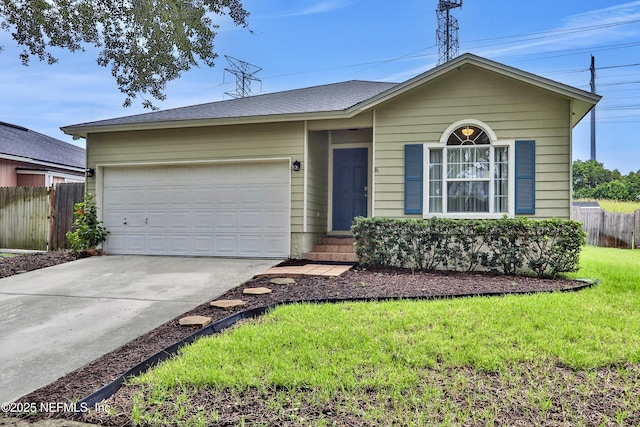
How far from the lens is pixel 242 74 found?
19.6 meters

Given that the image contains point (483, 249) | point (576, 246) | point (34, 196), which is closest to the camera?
point (576, 246)

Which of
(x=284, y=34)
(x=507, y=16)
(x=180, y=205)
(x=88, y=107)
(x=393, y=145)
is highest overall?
(x=507, y=16)

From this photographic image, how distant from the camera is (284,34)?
52.4 ft

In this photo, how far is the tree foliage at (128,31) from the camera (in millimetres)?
6555

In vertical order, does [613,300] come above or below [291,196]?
below

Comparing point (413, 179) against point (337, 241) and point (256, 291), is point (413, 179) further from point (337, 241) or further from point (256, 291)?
point (256, 291)

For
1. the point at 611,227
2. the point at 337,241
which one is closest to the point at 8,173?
the point at 337,241

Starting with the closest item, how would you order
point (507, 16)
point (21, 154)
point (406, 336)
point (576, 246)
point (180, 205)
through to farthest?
point (406, 336) → point (576, 246) → point (180, 205) → point (21, 154) → point (507, 16)

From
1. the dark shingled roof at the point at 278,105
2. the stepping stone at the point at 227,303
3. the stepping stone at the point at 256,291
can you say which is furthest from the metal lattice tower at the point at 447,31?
the stepping stone at the point at 227,303

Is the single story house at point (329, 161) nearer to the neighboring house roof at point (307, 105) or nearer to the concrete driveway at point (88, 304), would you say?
the neighboring house roof at point (307, 105)

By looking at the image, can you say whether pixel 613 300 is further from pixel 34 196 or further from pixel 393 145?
pixel 34 196

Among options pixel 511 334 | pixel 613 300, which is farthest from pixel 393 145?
pixel 511 334

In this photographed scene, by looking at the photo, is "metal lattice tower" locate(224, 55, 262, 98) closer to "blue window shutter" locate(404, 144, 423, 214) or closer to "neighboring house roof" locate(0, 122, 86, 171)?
"neighboring house roof" locate(0, 122, 86, 171)

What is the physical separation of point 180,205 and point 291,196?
2.53 meters
